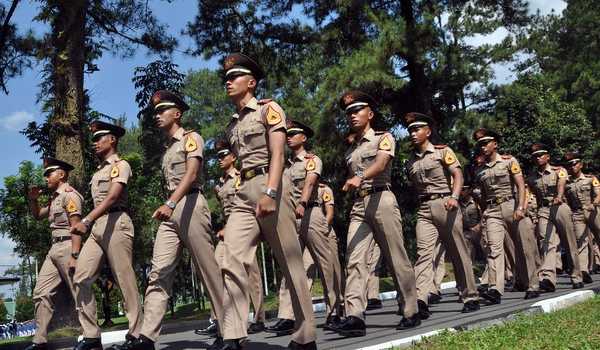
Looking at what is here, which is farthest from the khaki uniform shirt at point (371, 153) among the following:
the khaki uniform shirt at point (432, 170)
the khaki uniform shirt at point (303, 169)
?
the khaki uniform shirt at point (432, 170)

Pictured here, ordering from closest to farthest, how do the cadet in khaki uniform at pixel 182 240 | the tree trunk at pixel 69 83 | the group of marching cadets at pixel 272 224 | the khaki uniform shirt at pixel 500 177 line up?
1. the group of marching cadets at pixel 272 224
2. the cadet in khaki uniform at pixel 182 240
3. the khaki uniform shirt at pixel 500 177
4. the tree trunk at pixel 69 83

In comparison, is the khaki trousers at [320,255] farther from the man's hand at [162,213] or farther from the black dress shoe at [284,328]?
the man's hand at [162,213]

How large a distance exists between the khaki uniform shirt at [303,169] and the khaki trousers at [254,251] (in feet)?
9.27

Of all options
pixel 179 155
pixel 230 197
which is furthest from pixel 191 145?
pixel 230 197

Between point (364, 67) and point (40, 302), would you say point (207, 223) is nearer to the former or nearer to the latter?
point (40, 302)

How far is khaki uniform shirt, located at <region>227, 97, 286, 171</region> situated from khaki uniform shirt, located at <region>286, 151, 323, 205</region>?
272cm

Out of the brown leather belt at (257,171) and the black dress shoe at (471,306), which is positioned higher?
the brown leather belt at (257,171)

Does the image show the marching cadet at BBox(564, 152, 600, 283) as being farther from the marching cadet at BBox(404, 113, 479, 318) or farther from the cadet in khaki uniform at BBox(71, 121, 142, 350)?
the cadet in khaki uniform at BBox(71, 121, 142, 350)

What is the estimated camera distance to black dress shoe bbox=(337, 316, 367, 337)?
6.05 metres

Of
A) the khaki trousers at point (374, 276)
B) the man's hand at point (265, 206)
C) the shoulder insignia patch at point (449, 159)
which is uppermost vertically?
the shoulder insignia patch at point (449, 159)

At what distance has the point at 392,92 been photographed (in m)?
18.4

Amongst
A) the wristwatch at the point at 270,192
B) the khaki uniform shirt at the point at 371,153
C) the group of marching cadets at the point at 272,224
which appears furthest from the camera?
the khaki uniform shirt at the point at 371,153

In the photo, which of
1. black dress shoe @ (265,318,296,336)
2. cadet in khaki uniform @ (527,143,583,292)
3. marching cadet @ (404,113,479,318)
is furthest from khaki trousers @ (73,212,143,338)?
cadet in khaki uniform @ (527,143,583,292)

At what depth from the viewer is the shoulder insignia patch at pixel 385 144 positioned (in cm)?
647
